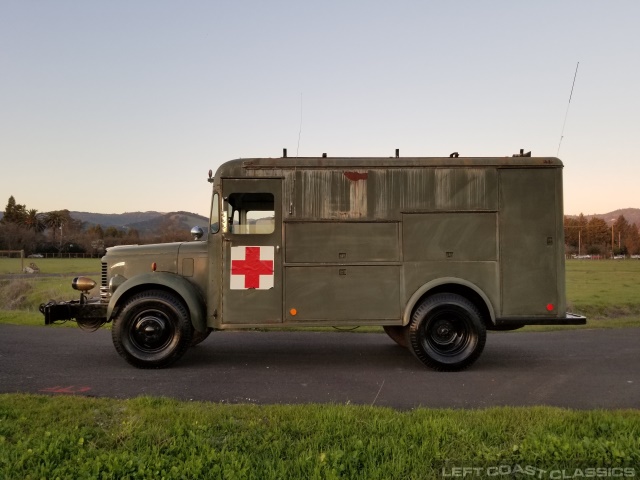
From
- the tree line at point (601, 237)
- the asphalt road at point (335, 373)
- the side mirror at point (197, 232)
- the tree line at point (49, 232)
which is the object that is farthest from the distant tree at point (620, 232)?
the side mirror at point (197, 232)

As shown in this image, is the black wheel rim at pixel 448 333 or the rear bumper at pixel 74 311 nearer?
the black wheel rim at pixel 448 333

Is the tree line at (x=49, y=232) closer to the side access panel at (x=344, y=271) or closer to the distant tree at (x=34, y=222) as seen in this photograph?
the distant tree at (x=34, y=222)

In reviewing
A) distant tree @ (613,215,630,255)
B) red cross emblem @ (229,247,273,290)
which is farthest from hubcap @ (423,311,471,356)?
distant tree @ (613,215,630,255)

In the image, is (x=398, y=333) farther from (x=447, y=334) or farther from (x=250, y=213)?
(x=250, y=213)

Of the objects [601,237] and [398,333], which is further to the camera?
[601,237]

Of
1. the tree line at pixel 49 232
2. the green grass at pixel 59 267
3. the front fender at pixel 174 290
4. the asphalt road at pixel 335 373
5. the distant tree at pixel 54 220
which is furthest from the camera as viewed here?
the distant tree at pixel 54 220

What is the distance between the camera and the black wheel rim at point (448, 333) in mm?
6867

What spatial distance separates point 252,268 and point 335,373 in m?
A: 1.79

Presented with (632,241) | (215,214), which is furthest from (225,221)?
(632,241)

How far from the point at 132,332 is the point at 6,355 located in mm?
2177

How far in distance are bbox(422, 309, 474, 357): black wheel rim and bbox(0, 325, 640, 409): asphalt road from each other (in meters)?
0.34

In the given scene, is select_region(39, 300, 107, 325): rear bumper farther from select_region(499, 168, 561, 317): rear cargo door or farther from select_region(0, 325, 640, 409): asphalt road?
select_region(499, 168, 561, 317): rear cargo door

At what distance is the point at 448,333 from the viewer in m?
6.94

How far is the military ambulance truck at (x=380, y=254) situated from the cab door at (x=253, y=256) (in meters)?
0.01
